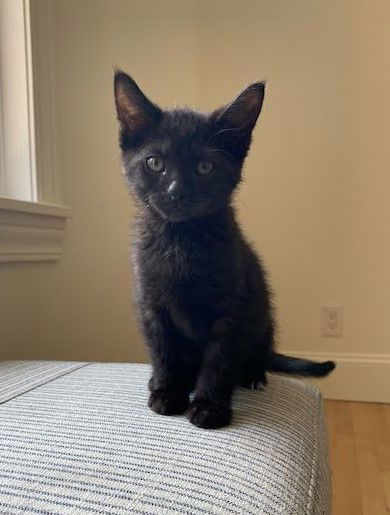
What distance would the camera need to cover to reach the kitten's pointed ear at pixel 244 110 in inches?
29.7

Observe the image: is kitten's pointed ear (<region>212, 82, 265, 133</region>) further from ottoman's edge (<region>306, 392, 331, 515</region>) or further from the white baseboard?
the white baseboard

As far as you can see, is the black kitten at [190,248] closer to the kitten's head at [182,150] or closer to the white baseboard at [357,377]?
the kitten's head at [182,150]

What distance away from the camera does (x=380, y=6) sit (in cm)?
151

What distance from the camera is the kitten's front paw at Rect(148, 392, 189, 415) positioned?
0.67 m

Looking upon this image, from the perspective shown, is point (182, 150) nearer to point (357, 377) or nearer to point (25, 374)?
point (25, 374)

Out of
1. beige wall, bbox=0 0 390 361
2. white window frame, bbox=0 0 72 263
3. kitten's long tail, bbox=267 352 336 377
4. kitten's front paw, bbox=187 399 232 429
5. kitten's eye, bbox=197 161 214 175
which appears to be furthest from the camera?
beige wall, bbox=0 0 390 361

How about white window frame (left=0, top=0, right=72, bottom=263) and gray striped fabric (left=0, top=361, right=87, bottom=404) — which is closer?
gray striped fabric (left=0, top=361, right=87, bottom=404)

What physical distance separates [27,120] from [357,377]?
4.39 ft

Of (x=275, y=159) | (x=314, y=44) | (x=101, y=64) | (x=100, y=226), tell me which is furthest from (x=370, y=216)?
Answer: (x=101, y=64)

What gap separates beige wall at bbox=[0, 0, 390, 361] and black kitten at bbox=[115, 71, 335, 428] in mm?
805

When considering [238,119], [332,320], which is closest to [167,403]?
[238,119]

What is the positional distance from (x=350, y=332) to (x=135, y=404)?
1.12 m

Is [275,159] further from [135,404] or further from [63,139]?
[135,404]

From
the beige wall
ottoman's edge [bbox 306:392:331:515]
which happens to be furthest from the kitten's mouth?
the beige wall
